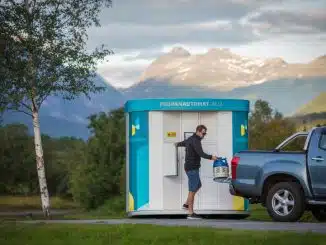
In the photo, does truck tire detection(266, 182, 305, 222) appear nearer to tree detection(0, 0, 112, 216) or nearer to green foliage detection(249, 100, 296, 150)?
tree detection(0, 0, 112, 216)

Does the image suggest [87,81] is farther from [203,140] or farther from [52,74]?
[203,140]

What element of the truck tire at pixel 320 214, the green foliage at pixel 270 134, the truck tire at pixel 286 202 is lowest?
the truck tire at pixel 320 214

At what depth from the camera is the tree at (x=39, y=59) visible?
120 ft

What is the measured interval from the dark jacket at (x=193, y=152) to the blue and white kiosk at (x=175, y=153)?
1343 millimetres

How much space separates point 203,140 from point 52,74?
14.1 meters

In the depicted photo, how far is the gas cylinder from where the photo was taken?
22375 mm

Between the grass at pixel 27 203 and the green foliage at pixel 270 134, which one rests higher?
the green foliage at pixel 270 134

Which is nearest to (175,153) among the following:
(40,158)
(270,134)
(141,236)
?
(141,236)

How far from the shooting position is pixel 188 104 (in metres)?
23.6

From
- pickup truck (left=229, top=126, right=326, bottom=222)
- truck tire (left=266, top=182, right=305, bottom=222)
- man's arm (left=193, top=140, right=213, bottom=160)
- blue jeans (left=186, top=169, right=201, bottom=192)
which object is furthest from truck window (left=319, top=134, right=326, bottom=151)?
blue jeans (left=186, top=169, right=201, bottom=192)

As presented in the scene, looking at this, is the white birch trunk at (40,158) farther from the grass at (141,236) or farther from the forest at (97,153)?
the forest at (97,153)

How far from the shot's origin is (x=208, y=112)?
23.9 m

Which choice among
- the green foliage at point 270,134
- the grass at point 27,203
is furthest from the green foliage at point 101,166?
the grass at point 27,203

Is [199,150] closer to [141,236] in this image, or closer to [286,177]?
[286,177]
